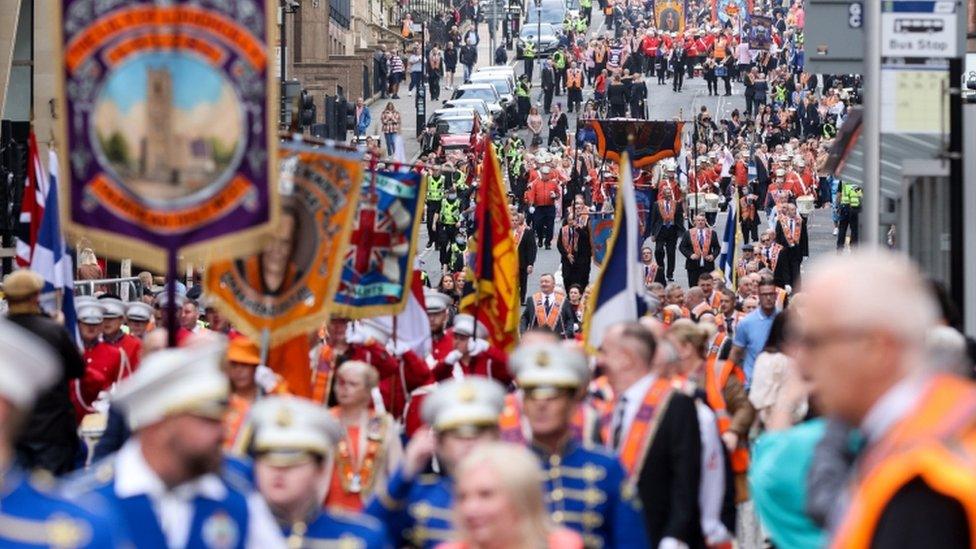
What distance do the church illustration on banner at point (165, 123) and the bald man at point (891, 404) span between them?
5.36 metres

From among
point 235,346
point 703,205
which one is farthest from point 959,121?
point 703,205

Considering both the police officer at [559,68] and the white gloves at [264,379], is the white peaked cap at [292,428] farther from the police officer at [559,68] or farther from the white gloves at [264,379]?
the police officer at [559,68]

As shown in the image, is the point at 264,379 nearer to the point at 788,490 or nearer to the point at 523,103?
the point at 788,490

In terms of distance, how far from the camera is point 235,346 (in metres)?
10.4

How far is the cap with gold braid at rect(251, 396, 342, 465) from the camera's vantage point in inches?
259

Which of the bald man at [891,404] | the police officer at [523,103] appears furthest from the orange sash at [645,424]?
the police officer at [523,103]

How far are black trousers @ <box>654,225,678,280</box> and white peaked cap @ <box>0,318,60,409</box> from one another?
3330 centimetres

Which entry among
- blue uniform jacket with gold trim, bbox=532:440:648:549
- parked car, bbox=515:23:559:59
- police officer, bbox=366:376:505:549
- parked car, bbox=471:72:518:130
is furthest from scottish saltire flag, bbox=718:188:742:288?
parked car, bbox=515:23:559:59

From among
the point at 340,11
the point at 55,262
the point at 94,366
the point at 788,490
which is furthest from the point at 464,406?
the point at 340,11

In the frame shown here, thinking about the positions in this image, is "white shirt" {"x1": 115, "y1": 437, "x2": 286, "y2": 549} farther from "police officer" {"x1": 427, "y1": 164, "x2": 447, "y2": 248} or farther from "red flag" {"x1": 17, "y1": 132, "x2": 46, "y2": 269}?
"police officer" {"x1": 427, "y1": 164, "x2": 447, "y2": 248}

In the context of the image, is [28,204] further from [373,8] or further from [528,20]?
[528,20]

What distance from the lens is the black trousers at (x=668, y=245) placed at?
38500 millimetres

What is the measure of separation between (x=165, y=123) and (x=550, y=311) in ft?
59.5

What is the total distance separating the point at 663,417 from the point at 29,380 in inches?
192
